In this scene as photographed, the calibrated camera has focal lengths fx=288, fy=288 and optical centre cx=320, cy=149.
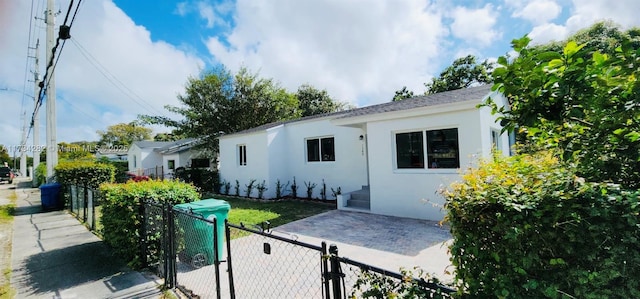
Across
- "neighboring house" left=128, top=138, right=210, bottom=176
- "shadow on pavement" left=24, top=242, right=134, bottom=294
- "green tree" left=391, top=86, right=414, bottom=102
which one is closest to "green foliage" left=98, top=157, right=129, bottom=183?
"neighboring house" left=128, top=138, right=210, bottom=176

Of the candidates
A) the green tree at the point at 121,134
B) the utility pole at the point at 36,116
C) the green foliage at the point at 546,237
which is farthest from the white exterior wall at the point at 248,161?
the green tree at the point at 121,134

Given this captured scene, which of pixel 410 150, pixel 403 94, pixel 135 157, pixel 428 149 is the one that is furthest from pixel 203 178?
pixel 403 94

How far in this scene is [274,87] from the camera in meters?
24.4

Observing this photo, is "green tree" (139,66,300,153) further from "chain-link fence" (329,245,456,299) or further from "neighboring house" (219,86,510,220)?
"chain-link fence" (329,245,456,299)

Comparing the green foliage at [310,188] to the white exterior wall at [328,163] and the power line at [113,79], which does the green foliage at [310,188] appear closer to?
the white exterior wall at [328,163]

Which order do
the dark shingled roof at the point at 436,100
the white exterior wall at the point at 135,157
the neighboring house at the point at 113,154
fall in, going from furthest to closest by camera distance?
the neighboring house at the point at 113,154 → the white exterior wall at the point at 135,157 → the dark shingled roof at the point at 436,100

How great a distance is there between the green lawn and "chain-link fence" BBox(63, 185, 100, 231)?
4014 mm

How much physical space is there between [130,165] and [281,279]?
116 ft

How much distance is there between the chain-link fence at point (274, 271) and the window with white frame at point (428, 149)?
4685 millimetres

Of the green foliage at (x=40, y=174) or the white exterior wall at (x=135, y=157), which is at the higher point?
the white exterior wall at (x=135, y=157)

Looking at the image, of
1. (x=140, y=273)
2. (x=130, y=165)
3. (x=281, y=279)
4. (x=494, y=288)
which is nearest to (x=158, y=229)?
(x=140, y=273)

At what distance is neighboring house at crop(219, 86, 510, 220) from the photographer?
8414 millimetres

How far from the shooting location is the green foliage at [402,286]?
2.04 metres

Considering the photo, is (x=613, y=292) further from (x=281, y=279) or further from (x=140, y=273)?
(x=140, y=273)
